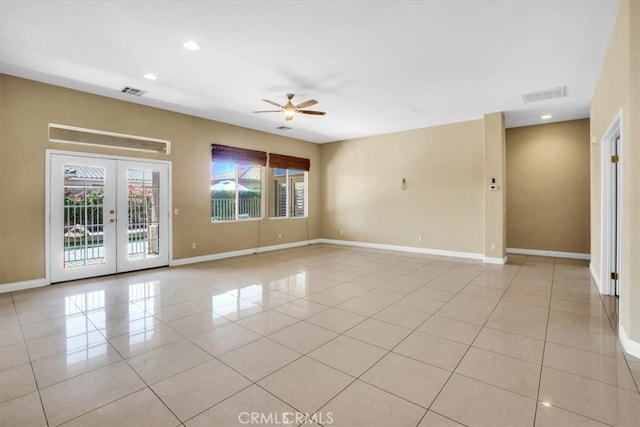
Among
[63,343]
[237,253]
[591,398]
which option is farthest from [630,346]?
[237,253]

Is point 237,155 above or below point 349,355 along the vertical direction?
above

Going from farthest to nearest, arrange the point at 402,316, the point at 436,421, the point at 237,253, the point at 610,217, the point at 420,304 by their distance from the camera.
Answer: the point at 237,253, the point at 610,217, the point at 420,304, the point at 402,316, the point at 436,421

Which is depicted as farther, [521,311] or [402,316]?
[521,311]

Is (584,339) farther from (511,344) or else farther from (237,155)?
(237,155)

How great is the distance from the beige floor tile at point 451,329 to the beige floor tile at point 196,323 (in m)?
2.07

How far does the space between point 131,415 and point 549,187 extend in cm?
798

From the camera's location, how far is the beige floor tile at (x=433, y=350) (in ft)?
7.89

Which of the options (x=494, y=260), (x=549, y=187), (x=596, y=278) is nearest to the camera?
(x=596, y=278)

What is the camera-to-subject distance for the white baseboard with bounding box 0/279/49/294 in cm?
422

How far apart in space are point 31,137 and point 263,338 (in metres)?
4.51

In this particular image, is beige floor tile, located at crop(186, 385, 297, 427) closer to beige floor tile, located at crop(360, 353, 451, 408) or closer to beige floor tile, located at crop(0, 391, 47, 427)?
beige floor tile, located at crop(360, 353, 451, 408)

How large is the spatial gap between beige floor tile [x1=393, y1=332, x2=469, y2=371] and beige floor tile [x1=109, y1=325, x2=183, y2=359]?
80.6 inches

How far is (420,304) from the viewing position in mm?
3730

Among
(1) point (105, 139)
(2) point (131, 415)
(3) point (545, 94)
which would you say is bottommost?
(2) point (131, 415)
